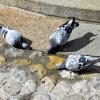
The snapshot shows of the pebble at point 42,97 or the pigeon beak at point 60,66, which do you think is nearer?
the pebble at point 42,97

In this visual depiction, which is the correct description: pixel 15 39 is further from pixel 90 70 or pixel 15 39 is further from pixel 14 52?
pixel 90 70

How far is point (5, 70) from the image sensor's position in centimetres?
593

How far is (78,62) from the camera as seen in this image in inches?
221

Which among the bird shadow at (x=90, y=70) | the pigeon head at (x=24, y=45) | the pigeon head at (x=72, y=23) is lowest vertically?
the bird shadow at (x=90, y=70)

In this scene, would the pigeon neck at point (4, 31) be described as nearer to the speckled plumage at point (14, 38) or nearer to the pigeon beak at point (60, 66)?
the speckled plumage at point (14, 38)

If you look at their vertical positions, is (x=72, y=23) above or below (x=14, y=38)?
above

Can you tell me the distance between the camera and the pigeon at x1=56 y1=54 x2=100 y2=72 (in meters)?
5.60

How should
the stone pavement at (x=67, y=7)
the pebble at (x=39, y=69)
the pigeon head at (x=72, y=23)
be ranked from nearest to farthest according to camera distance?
the pebble at (x=39, y=69), the pigeon head at (x=72, y=23), the stone pavement at (x=67, y=7)

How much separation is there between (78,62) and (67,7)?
4.22 ft

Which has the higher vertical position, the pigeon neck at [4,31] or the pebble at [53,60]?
the pigeon neck at [4,31]

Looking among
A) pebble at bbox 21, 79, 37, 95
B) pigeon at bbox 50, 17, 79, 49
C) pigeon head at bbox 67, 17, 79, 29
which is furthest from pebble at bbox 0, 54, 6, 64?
pigeon head at bbox 67, 17, 79, 29

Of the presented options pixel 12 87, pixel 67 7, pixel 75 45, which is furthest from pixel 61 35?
pixel 12 87

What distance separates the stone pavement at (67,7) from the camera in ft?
21.5

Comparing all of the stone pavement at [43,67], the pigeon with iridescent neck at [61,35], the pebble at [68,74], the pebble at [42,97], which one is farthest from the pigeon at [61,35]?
the pebble at [42,97]
